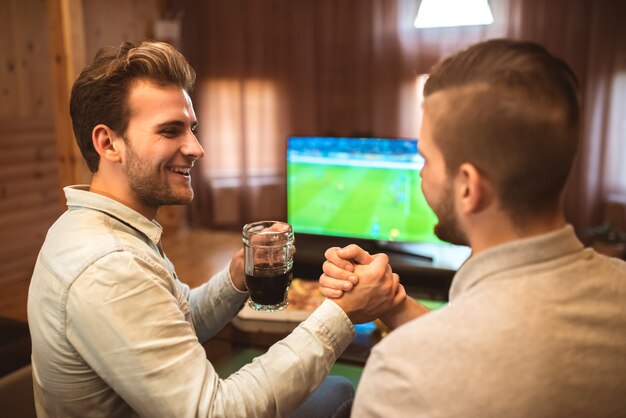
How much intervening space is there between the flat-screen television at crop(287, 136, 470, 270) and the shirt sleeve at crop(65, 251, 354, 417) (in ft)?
5.13

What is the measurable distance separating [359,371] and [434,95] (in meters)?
1.27

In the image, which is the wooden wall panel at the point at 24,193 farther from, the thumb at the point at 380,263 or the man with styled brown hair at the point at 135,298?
the thumb at the point at 380,263

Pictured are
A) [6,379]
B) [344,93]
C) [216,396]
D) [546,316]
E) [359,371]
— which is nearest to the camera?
[546,316]

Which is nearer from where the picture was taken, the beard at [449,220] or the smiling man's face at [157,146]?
the beard at [449,220]


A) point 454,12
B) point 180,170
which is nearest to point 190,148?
point 180,170

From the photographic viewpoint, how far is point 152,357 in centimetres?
100

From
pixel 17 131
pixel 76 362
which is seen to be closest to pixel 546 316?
pixel 76 362

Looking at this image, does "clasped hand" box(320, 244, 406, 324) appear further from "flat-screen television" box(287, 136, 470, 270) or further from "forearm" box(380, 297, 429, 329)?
"flat-screen television" box(287, 136, 470, 270)

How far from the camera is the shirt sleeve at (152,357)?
1.00m

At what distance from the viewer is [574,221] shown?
4.15 meters

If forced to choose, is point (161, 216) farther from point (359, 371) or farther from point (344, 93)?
point (359, 371)

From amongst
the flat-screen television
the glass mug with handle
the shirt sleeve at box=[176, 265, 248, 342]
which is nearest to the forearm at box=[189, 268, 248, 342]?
the shirt sleeve at box=[176, 265, 248, 342]

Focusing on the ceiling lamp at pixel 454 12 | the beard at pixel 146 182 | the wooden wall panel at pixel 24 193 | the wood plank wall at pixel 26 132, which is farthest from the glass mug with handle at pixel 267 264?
the wooden wall panel at pixel 24 193

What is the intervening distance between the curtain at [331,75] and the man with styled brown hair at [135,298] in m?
3.02
